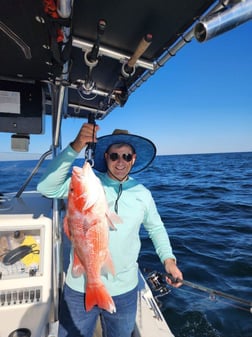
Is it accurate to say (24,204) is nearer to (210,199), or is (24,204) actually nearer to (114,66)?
(114,66)

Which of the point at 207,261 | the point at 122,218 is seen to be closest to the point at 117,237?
the point at 122,218

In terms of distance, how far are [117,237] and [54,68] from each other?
148cm

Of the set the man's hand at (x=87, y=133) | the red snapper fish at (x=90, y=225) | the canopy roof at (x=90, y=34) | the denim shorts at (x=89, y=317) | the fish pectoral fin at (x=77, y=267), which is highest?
the canopy roof at (x=90, y=34)

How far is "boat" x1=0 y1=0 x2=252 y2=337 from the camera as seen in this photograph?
1486mm

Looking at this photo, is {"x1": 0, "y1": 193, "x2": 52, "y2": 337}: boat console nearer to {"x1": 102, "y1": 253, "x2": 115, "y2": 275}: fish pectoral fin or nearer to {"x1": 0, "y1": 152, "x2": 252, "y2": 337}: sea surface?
{"x1": 102, "y1": 253, "x2": 115, "y2": 275}: fish pectoral fin

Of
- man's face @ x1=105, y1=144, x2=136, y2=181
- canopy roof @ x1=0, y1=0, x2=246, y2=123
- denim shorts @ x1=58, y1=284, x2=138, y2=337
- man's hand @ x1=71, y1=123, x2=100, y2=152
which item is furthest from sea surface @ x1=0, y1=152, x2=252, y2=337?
canopy roof @ x1=0, y1=0, x2=246, y2=123

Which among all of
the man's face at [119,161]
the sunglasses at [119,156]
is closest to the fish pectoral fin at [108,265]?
the man's face at [119,161]

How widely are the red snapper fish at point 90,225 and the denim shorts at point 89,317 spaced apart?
0.32 metres

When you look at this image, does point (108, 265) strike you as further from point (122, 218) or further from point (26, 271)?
point (26, 271)

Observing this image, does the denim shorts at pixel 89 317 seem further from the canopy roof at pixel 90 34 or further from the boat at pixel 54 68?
the canopy roof at pixel 90 34

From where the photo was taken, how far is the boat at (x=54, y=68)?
1486mm

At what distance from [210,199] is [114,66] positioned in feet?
34.6

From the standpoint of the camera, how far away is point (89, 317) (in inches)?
80.9

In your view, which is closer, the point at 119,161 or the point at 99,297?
the point at 99,297
